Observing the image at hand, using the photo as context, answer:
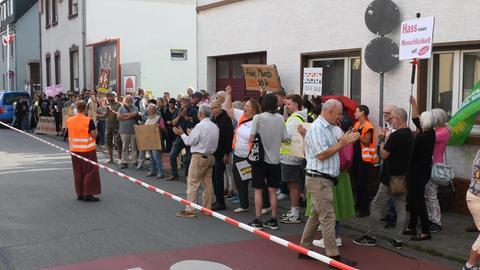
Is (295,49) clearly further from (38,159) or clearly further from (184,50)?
(184,50)

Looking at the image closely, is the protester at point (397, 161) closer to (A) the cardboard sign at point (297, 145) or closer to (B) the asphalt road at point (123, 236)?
(B) the asphalt road at point (123, 236)

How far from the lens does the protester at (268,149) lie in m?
7.53

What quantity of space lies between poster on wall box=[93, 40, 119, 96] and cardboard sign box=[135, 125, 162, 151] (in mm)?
10217

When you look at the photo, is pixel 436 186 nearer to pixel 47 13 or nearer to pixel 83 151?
pixel 83 151

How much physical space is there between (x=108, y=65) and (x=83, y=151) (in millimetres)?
14555

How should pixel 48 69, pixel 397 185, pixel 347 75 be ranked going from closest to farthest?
pixel 397 185, pixel 347 75, pixel 48 69

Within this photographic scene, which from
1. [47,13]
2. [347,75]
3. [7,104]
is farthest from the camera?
[47,13]

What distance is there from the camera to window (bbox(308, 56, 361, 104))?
10711mm

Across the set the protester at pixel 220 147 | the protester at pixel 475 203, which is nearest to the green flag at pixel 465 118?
the protester at pixel 475 203

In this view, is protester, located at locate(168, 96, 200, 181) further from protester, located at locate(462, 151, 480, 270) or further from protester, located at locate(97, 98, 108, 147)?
protester, located at locate(462, 151, 480, 270)

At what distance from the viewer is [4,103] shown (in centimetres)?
2652

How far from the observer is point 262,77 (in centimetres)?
1218

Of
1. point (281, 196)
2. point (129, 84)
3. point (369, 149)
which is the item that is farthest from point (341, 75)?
point (129, 84)

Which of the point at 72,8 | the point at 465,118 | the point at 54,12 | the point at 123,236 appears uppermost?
the point at 54,12
